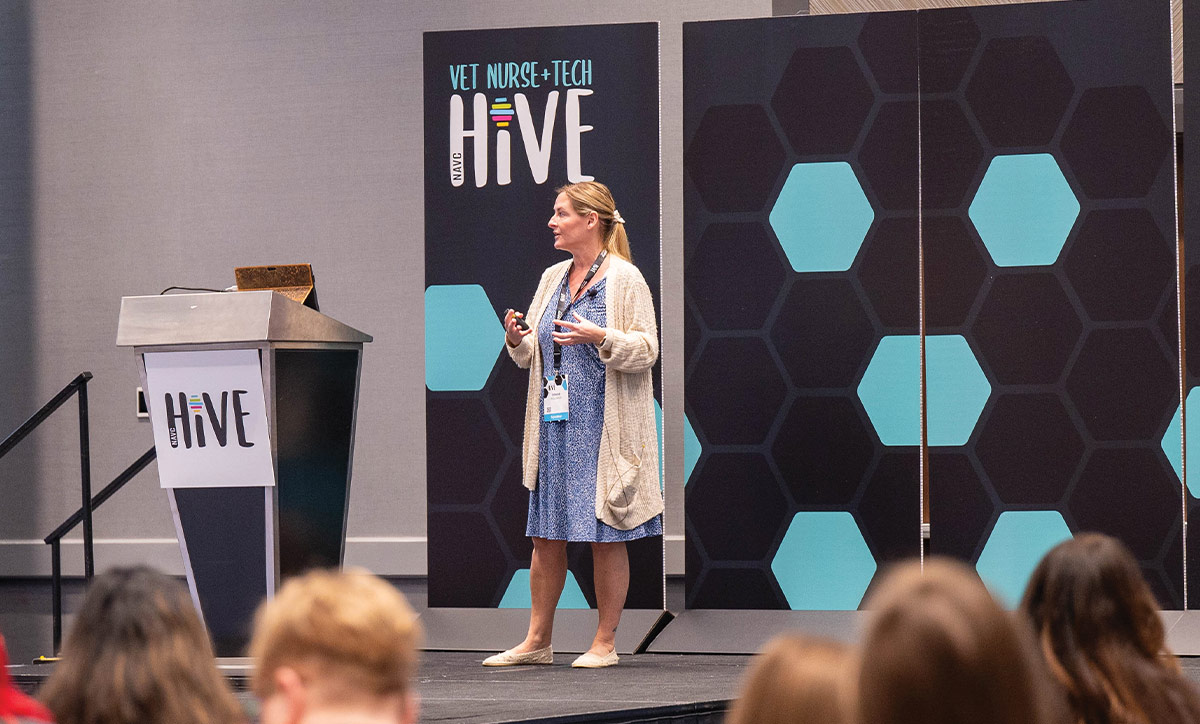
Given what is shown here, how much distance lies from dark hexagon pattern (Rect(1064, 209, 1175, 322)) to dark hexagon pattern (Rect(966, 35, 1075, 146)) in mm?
324

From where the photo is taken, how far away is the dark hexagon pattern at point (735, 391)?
4.33m

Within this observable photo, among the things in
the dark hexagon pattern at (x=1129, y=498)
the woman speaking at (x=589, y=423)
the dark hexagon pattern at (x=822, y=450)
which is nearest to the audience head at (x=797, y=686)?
the woman speaking at (x=589, y=423)

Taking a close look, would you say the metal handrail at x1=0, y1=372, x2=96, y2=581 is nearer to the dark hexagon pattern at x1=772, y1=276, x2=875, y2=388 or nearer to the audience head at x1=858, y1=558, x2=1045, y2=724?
the dark hexagon pattern at x1=772, y1=276, x2=875, y2=388

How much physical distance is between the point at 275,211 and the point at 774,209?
7.03ft

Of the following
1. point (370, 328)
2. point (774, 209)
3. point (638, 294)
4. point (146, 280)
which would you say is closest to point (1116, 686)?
point (638, 294)

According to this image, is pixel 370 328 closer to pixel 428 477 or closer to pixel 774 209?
pixel 428 477

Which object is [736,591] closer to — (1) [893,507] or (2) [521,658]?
(1) [893,507]

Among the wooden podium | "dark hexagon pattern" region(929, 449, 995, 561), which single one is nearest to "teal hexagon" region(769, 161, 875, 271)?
"dark hexagon pattern" region(929, 449, 995, 561)

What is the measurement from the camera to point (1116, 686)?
56.4 inches

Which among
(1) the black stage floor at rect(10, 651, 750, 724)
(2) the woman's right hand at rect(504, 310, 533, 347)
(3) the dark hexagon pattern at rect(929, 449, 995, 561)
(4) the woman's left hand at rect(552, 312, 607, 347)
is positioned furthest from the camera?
(3) the dark hexagon pattern at rect(929, 449, 995, 561)

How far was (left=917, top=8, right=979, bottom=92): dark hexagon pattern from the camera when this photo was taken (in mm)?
4234

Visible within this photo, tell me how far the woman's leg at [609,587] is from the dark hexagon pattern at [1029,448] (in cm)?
119

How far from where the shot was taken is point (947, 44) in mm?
4238

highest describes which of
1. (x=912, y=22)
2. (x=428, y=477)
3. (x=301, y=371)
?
(x=912, y=22)
